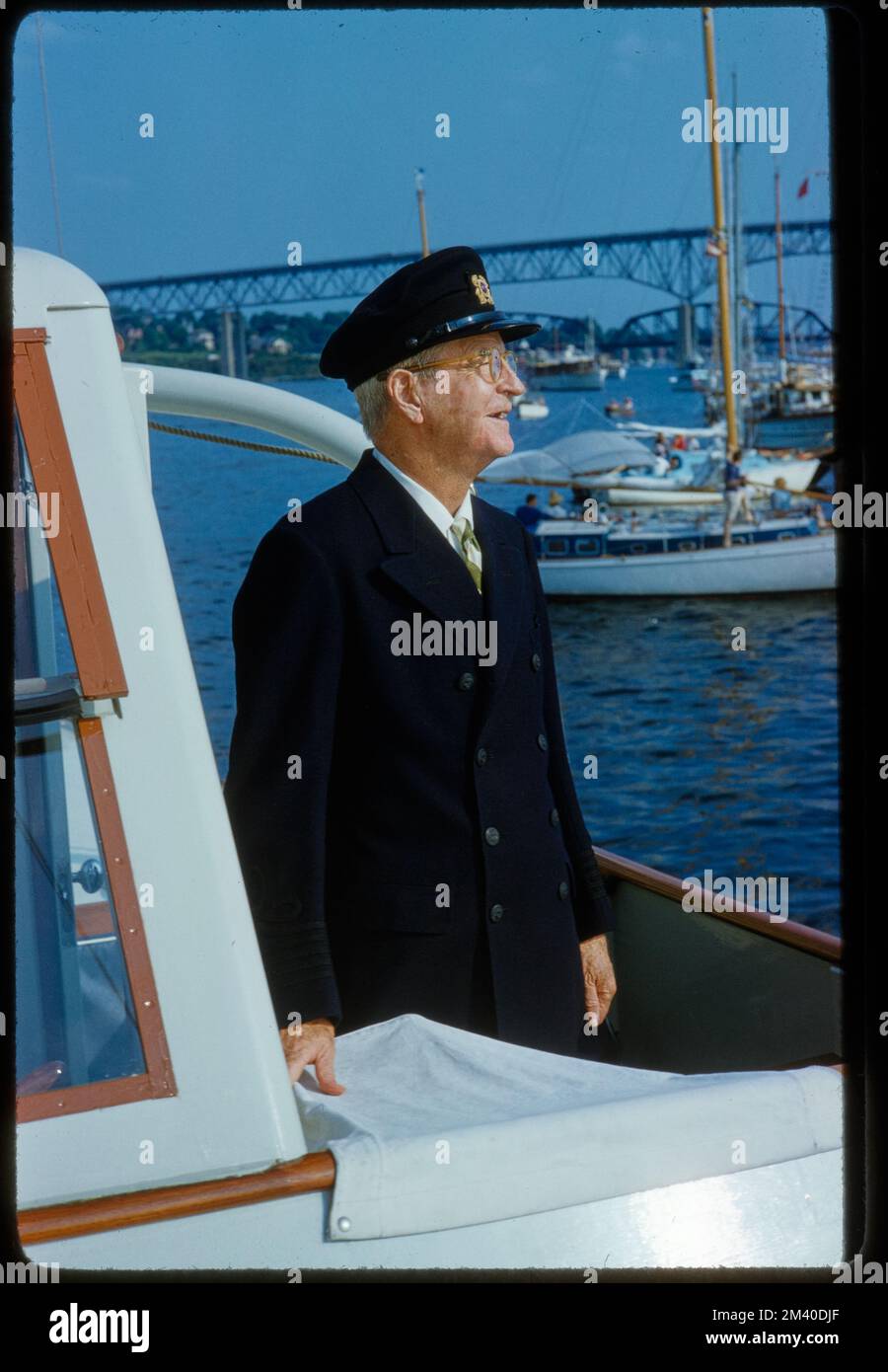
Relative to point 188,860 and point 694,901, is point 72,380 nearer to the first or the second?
point 188,860

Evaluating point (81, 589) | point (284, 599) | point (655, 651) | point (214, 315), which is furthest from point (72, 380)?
point (214, 315)

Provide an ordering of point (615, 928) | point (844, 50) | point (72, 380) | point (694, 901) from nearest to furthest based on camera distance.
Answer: point (844, 50), point (72, 380), point (694, 901), point (615, 928)

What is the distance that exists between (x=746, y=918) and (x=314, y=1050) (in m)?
1.39

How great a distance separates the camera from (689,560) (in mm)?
27312

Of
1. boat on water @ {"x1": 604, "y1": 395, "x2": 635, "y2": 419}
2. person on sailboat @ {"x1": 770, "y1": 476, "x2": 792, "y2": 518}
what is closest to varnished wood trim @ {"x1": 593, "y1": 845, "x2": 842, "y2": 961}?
person on sailboat @ {"x1": 770, "y1": 476, "x2": 792, "y2": 518}

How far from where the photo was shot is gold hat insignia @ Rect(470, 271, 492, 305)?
2.29m

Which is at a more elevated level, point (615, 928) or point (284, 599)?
point (284, 599)

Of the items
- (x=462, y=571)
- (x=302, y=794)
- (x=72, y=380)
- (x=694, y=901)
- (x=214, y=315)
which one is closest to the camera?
(x=72, y=380)

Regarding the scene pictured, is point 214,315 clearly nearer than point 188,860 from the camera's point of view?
No

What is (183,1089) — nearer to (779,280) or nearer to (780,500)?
(780,500)

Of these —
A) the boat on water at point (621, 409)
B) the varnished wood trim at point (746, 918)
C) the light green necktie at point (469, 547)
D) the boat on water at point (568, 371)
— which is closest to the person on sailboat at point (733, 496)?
the varnished wood trim at point (746, 918)

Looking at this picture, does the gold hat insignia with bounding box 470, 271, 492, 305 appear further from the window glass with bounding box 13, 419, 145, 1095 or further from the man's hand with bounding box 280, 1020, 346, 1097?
the man's hand with bounding box 280, 1020, 346, 1097
